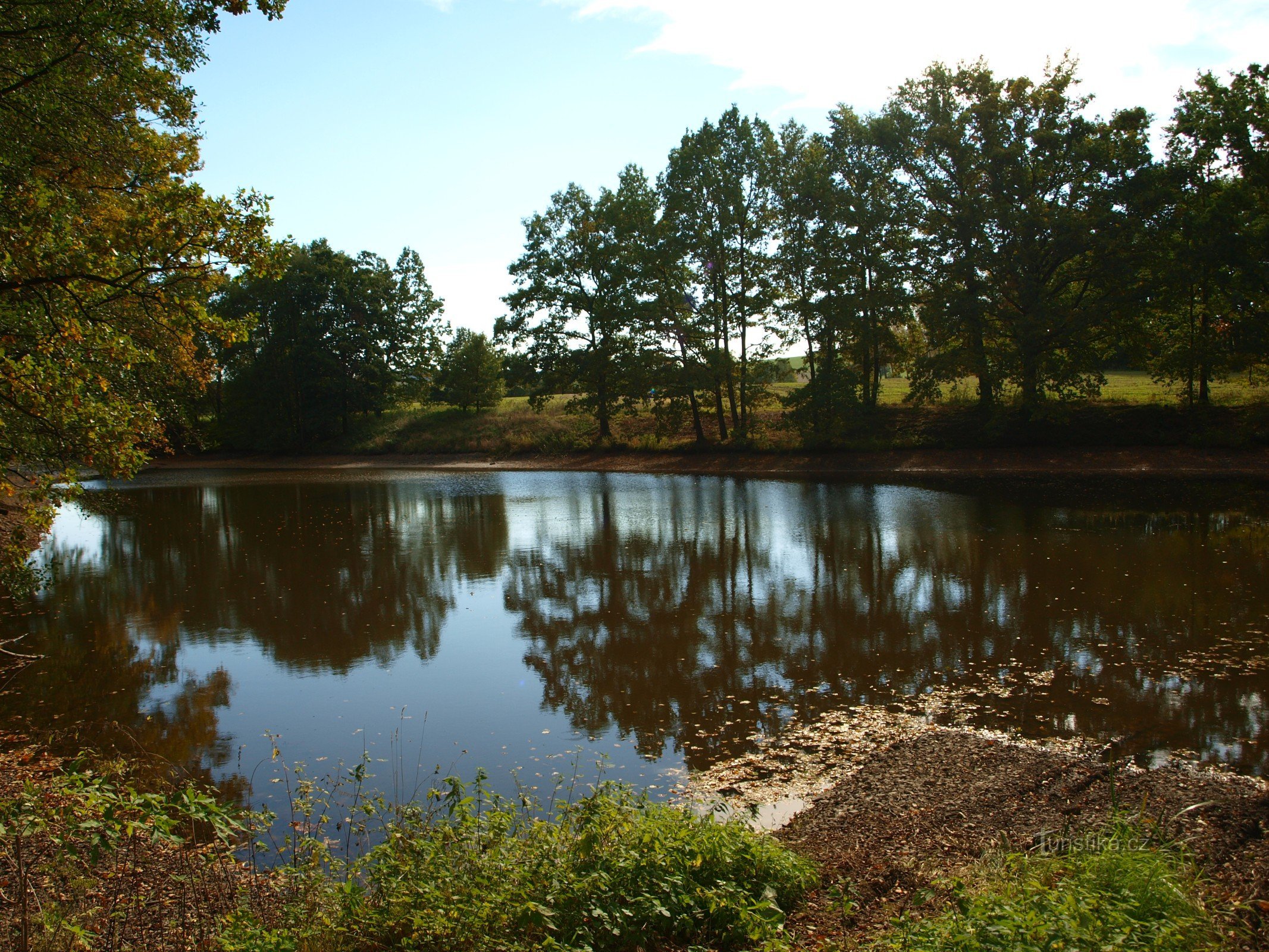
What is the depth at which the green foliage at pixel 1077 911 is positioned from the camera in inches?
142

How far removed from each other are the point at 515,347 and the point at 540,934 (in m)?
40.7

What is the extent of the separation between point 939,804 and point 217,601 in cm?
1269

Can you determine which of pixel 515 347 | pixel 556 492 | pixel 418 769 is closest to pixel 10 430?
pixel 418 769

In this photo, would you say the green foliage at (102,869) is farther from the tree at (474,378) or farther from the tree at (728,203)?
the tree at (474,378)

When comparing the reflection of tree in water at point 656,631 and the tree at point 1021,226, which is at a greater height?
the tree at point 1021,226

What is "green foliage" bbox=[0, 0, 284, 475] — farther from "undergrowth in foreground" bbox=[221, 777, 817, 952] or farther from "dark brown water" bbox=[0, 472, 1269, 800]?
"undergrowth in foreground" bbox=[221, 777, 817, 952]

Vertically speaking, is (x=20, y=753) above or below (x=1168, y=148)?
below

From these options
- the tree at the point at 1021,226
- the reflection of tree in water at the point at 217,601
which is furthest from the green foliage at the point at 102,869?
the tree at the point at 1021,226

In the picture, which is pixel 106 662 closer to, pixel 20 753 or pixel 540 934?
pixel 20 753

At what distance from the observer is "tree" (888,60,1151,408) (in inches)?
1128

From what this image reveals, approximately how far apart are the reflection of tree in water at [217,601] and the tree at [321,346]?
80.4 feet

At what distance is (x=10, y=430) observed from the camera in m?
8.28

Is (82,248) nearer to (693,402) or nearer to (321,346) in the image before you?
(693,402)

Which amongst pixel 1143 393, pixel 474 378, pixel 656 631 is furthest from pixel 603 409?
pixel 656 631
